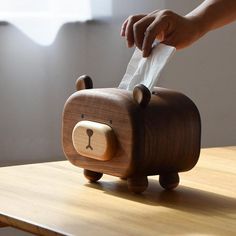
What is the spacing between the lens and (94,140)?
1.07 m

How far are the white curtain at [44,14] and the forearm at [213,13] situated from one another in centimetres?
96

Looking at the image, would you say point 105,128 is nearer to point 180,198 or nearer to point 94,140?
point 94,140

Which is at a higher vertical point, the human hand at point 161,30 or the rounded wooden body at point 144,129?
the human hand at point 161,30

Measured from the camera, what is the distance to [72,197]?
1.04m

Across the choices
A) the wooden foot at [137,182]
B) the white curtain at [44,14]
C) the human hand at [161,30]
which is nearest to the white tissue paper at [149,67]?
the human hand at [161,30]

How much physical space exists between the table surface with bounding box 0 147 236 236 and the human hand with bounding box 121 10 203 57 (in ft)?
0.77

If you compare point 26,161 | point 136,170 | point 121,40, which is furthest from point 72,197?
point 121,40

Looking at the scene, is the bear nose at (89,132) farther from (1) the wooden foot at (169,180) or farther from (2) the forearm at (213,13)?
(2) the forearm at (213,13)

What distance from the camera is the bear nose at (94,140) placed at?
3.43 ft

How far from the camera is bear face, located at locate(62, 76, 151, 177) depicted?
1.03m

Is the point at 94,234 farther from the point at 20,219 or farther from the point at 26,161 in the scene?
the point at 26,161

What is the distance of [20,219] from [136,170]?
0.22 metres

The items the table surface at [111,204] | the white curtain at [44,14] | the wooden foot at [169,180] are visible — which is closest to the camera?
the table surface at [111,204]

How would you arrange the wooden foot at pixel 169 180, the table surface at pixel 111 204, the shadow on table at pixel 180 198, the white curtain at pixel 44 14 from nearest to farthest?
the table surface at pixel 111 204
the shadow on table at pixel 180 198
the wooden foot at pixel 169 180
the white curtain at pixel 44 14
